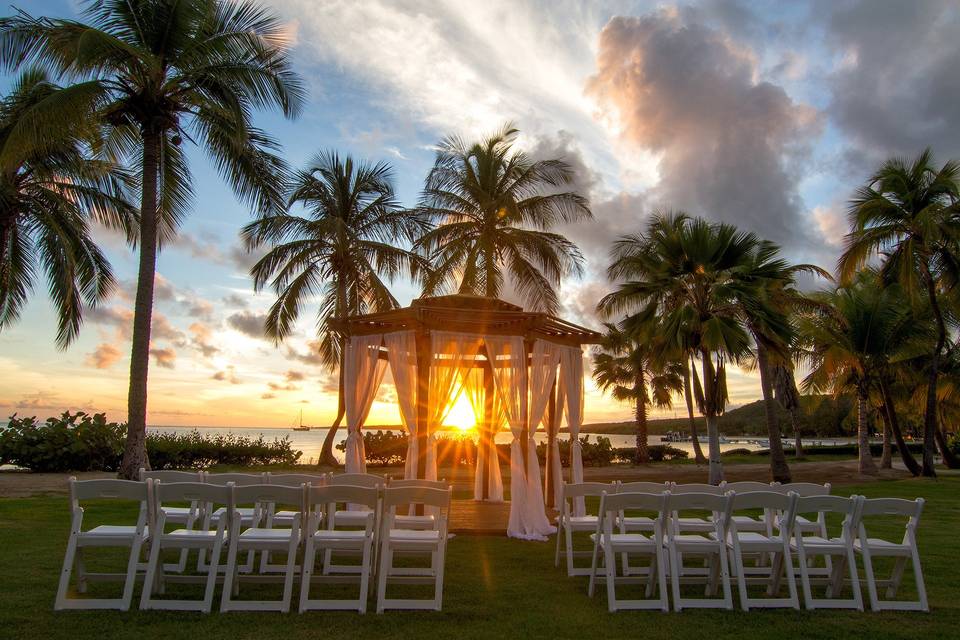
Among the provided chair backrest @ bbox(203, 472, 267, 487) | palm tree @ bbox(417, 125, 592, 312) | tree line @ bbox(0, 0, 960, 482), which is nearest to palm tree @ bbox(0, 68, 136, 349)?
tree line @ bbox(0, 0, 960, 482)

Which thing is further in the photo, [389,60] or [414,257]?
[414,257]

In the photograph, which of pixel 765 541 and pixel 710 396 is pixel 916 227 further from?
pixel 765 541

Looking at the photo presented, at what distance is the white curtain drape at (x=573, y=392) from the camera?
33.4ft

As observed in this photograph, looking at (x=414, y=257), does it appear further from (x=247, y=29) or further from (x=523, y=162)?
(x=247, y=29)

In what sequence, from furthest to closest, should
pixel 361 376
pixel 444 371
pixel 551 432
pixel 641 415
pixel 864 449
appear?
1. pixel 641 415
2. pixel 864 449
3. pixel 551 432
4. pixel 361 376
5. pixel 444 371

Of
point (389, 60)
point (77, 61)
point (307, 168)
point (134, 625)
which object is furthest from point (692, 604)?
point (307, 168)

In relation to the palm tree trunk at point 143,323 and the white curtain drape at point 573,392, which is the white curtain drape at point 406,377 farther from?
the palm tree trunk at point 143,323

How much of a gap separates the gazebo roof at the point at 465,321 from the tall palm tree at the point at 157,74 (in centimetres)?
450

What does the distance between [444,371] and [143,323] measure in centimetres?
608

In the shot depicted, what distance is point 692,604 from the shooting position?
5.21 metres

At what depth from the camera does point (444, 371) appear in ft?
32.6

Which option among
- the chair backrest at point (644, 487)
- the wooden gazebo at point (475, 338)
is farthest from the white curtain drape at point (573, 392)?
the chair backrest at point (644, 487)

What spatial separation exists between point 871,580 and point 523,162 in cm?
1583

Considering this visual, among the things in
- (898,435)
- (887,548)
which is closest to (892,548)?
(887,548)
